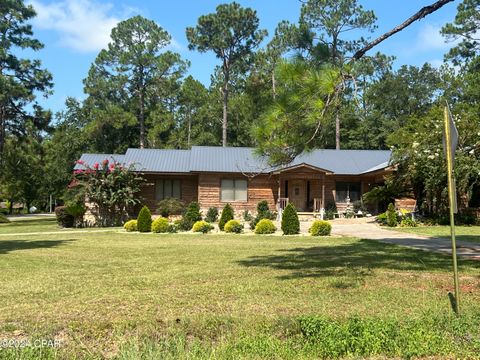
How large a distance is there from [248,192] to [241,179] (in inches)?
34.2

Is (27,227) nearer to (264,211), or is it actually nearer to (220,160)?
(220,160)

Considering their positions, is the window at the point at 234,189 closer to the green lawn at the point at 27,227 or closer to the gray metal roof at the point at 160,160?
the gray metal roof at the point at 160,160

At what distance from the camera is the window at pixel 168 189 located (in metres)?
29.2

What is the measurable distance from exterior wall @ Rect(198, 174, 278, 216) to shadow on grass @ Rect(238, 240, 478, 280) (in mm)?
15745

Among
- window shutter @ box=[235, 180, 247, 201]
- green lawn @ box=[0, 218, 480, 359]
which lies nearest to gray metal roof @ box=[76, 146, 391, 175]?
window shutter @ box=[235, 180, 247, 201]

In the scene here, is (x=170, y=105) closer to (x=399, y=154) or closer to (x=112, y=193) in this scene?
(x=112, y=193)

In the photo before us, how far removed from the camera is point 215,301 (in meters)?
6.17

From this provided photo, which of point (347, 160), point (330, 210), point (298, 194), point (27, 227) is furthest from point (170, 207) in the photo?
point (347, 160)

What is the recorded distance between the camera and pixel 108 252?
12.4 m

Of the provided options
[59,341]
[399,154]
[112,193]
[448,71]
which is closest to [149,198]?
[112,193]

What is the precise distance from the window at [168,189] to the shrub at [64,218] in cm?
545

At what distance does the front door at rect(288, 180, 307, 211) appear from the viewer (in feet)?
99.6

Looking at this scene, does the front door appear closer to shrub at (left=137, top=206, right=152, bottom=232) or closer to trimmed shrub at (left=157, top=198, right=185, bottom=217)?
trimmed shrub at (left=157, top=198, right=185, bottom=217)

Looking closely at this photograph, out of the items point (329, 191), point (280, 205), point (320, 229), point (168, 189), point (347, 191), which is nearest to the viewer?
point (320, 229)
